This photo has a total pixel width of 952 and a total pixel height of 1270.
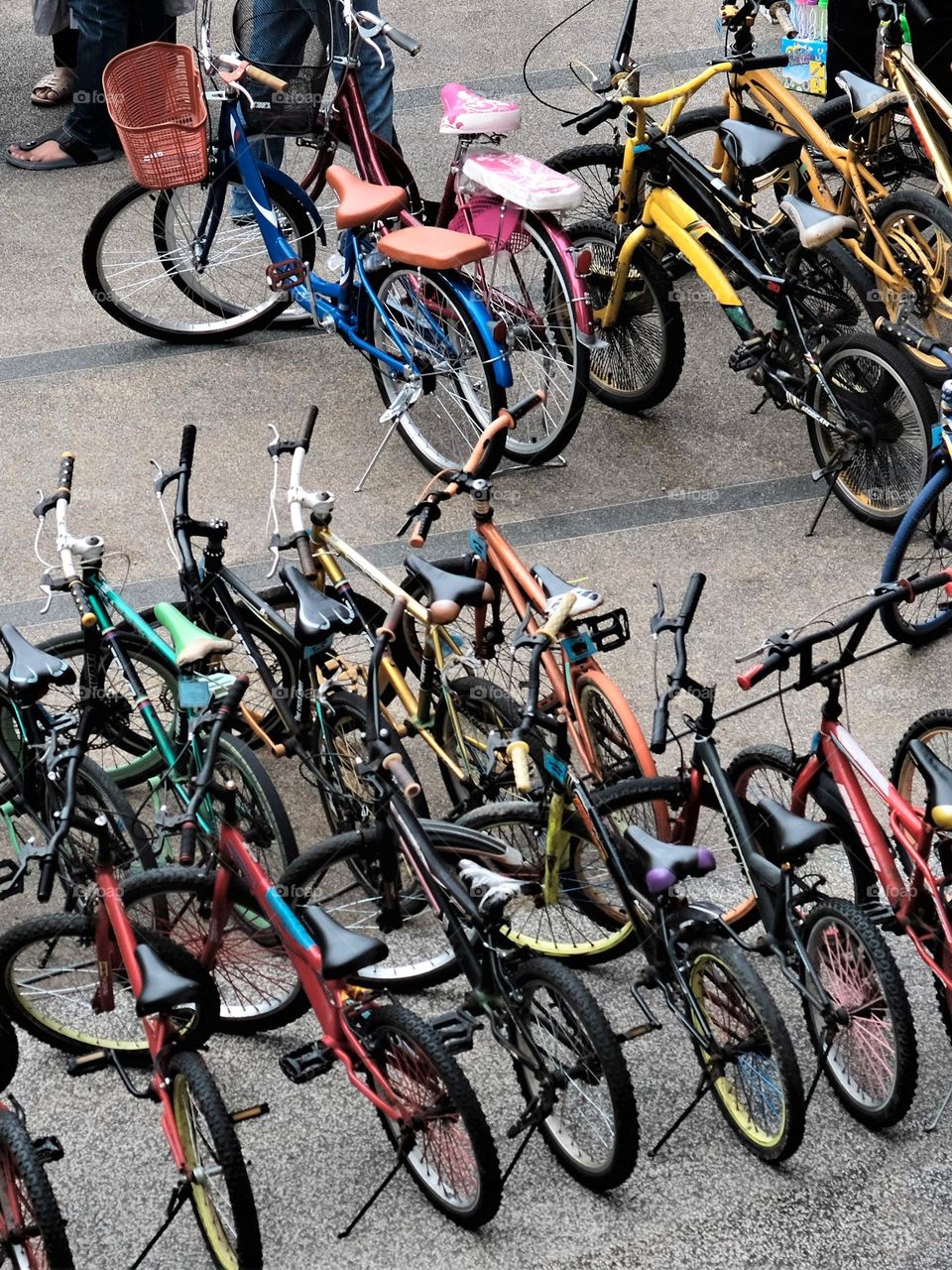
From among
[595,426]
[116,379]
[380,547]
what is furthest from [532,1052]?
[116,379]

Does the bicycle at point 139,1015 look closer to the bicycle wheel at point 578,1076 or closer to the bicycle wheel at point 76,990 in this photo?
the bicycle wheel at point 76,990

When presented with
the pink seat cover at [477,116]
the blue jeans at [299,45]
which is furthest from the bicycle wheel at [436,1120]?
the blue jeans at [299,45]

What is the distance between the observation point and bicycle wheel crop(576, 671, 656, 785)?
402cm

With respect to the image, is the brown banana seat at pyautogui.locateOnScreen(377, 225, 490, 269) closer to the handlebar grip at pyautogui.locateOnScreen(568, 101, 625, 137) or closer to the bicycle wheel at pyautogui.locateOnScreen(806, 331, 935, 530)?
the handlebar grip at pyautogui.locateOnScreen(568, 101, 625, 137)

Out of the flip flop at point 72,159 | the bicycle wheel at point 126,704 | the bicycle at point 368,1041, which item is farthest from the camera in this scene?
the flip flop at point 72,159

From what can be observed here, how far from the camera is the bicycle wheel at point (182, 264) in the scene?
6703mm

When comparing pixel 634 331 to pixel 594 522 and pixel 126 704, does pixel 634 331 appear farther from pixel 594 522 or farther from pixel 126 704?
pixel 126 704

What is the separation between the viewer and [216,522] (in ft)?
14.5

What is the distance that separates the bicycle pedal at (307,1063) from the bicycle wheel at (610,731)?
1.05 metres

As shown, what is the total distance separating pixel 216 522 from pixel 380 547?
1.40m

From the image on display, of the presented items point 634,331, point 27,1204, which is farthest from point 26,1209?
point 634,331

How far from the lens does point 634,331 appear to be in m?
6.16

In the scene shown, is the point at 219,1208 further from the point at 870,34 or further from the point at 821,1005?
the point at 870,34

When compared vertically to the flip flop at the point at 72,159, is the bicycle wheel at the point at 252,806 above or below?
above
